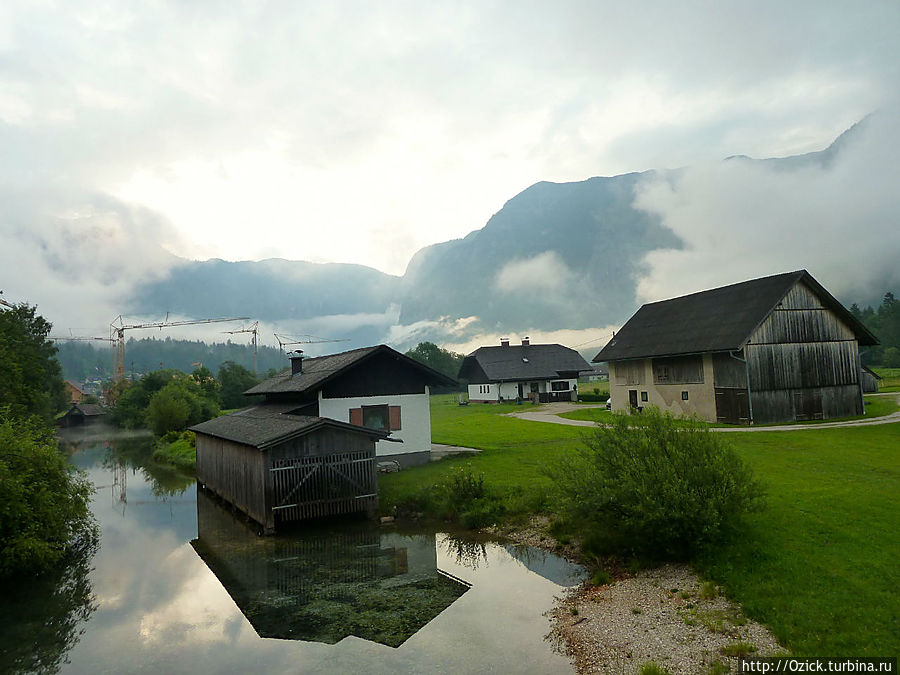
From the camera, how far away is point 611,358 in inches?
1642

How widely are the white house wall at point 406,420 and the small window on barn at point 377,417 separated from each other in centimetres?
23

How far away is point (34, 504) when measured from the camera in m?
14.7

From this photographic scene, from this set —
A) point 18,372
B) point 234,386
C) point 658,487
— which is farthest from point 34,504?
point 234,386

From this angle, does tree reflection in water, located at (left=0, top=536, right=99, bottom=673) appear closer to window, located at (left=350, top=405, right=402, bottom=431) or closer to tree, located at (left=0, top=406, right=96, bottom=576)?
tree, located at (left=0, top=406, right=96, bottom=576)

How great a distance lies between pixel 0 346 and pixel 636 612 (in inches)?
1381

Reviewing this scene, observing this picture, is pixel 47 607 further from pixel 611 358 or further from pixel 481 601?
pixel 611 358

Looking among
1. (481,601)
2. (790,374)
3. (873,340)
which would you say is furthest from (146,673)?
(873,340)

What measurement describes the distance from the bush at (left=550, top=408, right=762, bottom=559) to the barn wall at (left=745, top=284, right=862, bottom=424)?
20.7 m

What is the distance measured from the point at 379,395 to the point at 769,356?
70.5ft

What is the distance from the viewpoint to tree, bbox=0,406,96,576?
13828 millimetres

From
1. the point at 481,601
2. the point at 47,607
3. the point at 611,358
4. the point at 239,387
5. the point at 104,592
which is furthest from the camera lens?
the point at 239,387

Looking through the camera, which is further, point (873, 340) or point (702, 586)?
point (873, 340)

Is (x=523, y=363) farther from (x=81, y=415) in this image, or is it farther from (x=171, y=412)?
(x=81, y=415)

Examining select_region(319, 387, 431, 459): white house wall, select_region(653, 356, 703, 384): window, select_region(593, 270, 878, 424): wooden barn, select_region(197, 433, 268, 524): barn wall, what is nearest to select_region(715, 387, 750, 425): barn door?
select_region(593, 270, 878, 424): wooden barn
